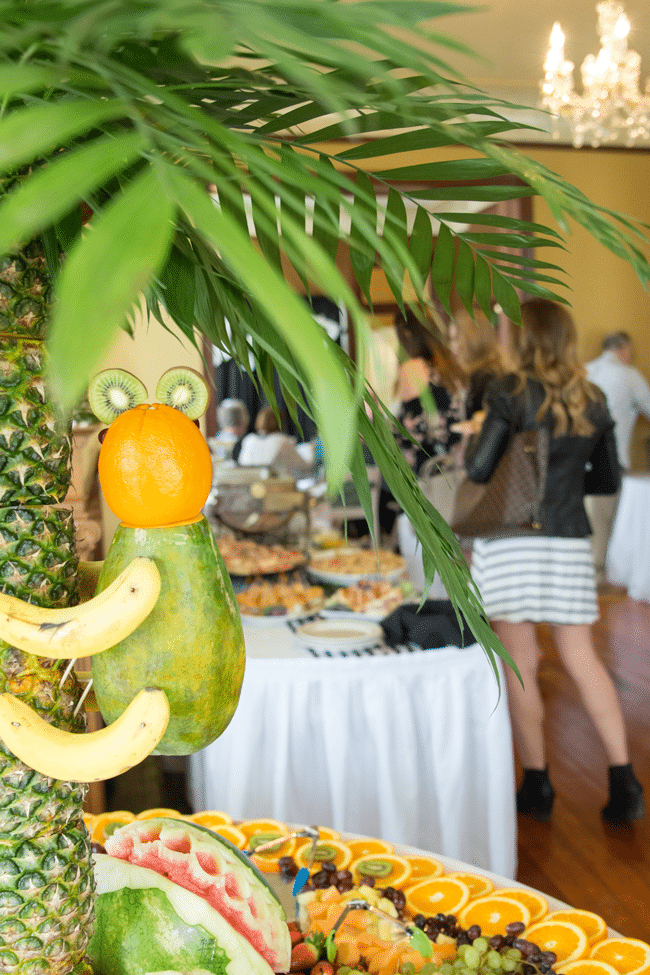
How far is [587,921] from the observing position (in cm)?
98

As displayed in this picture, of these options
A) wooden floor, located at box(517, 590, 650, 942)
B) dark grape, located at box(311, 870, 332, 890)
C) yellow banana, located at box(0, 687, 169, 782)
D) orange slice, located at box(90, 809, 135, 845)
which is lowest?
wooden floor, located at box(517, 590, 650, 942)

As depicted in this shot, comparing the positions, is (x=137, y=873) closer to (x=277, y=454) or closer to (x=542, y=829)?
(x=542, y=829)

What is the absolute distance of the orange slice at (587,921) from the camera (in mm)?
961

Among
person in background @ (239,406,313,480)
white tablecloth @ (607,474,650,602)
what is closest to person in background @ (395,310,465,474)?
person in background @ (239,406,313,480)

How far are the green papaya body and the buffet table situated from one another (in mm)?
1440

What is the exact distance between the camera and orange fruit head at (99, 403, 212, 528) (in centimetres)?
54

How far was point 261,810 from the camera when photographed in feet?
6.86

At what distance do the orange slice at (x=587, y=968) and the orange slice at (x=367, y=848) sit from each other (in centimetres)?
32

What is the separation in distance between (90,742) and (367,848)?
80 cm

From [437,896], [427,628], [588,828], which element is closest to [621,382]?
[588,828]

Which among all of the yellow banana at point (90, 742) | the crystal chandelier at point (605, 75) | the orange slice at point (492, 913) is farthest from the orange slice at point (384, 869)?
the crystal chandelier at point (605, 75)

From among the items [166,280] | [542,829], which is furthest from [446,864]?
[542,829]

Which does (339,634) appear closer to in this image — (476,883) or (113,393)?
(476,883)

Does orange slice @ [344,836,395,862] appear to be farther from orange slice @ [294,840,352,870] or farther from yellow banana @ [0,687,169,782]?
yellow banana @ [0,687,169,782]
